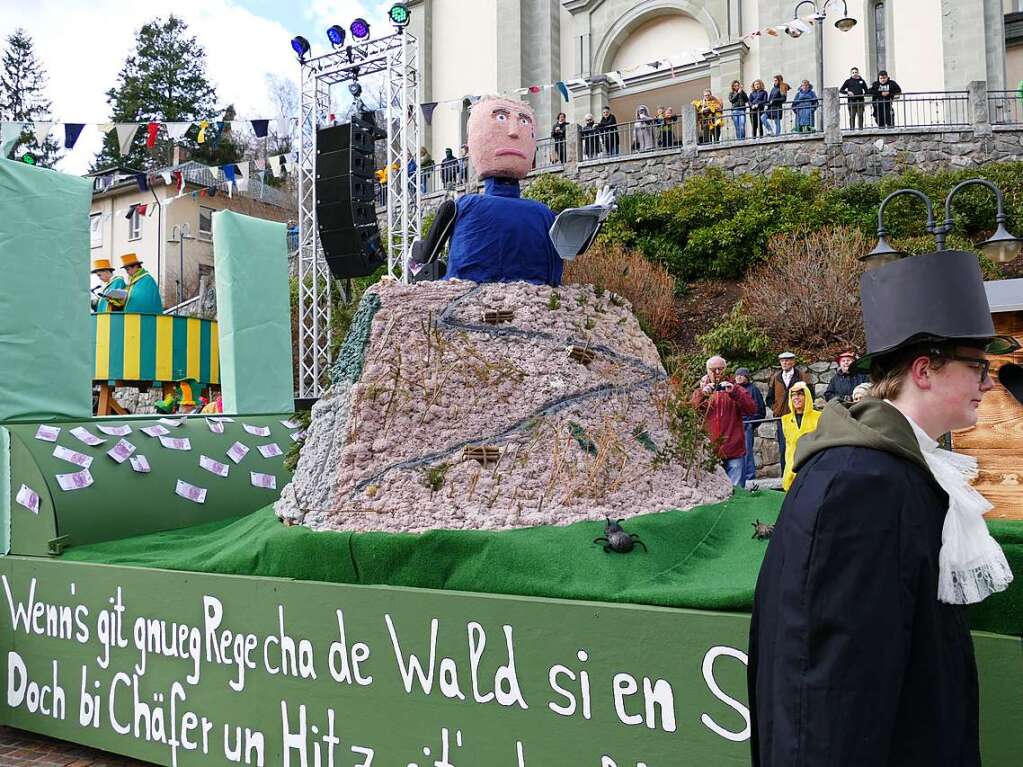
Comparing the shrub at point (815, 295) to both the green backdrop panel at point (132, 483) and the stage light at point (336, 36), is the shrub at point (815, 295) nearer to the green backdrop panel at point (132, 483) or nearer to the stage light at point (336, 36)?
the stage light at point (336, 36)

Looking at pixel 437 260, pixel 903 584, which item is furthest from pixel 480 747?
pixel 437 260

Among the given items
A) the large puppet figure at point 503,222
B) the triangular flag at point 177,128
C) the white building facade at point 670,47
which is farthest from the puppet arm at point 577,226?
the white building facade at point 670,47

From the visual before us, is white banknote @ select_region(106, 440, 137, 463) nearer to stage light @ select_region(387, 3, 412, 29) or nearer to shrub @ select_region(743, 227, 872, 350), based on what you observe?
stage light @ select_region(387, 3, 412, 29)

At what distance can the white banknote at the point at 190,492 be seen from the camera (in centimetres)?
487

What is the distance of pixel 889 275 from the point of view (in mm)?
1613

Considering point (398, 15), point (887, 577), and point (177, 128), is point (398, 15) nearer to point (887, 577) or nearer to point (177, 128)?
point (177, 128)

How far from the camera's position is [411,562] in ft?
9.60

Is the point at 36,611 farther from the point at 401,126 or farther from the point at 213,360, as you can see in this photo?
the point at 401,126

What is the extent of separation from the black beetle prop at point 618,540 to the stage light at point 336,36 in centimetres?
1151

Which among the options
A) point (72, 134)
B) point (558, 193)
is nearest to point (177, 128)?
point (72, 134)

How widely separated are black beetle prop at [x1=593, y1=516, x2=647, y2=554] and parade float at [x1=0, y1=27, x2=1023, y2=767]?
13 mm

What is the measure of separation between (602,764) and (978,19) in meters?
20.8

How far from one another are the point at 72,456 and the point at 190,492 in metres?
0.71

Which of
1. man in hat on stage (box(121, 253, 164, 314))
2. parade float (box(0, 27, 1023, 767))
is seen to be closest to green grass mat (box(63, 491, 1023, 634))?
parade float (box(0, 27, 1023, 767))
